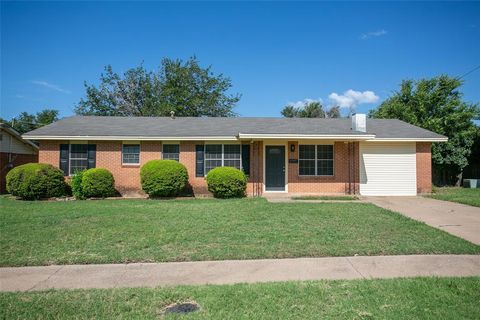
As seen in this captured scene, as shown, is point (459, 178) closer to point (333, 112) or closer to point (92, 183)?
point (92, 183)

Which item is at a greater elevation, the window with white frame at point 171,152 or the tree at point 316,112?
the tree at point 316,112

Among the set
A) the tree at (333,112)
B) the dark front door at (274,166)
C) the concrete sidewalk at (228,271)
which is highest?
the tree at (333,112)

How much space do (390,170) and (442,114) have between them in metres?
10.5

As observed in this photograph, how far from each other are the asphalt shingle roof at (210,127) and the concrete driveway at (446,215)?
4.06 metres

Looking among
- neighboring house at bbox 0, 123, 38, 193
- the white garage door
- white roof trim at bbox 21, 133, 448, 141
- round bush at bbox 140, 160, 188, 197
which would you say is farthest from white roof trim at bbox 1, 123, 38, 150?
the white garage door

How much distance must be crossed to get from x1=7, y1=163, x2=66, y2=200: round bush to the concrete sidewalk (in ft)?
32.8

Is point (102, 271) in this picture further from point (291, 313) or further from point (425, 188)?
point (425, 188)

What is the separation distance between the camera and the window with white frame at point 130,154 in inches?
613

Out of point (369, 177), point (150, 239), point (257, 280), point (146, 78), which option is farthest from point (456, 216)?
point (146, 78)

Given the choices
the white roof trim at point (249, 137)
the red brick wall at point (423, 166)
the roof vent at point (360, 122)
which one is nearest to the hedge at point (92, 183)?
the white roof trim at point (249, 137)

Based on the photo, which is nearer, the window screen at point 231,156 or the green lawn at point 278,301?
the green lawn at point 278,301

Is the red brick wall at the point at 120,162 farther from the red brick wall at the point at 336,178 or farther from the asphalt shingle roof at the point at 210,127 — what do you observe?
the red brick wall at the point at 336,178

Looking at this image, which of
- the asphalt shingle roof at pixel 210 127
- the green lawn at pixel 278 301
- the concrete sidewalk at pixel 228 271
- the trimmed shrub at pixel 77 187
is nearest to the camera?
the green lawn at pixel 278 301

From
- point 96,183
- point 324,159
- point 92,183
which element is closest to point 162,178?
point 96,183
